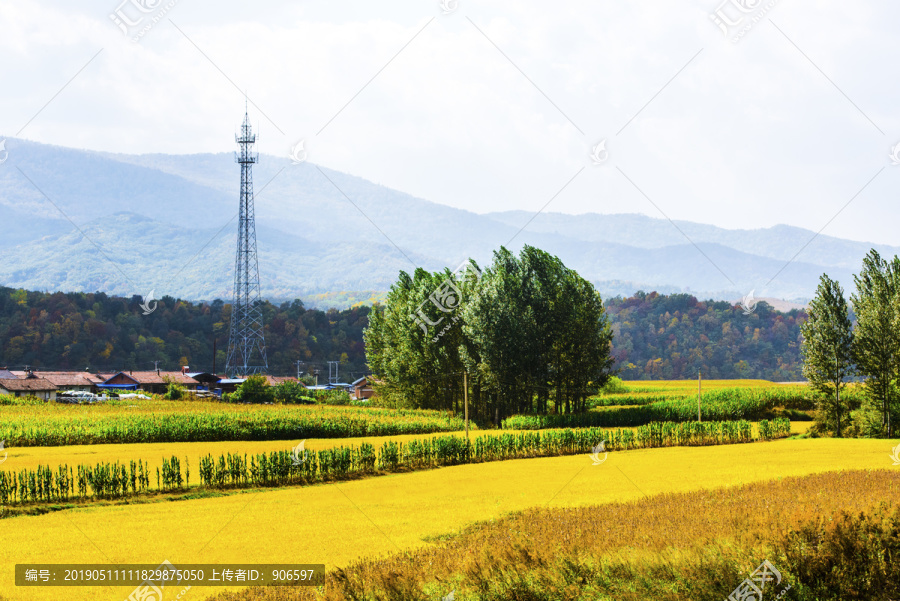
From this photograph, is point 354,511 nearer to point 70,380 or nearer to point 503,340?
point 503,340

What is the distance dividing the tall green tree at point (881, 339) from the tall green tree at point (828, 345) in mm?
1042

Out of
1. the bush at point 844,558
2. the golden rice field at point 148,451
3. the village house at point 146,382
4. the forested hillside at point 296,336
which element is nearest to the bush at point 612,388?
the forested hillside at point 296,336

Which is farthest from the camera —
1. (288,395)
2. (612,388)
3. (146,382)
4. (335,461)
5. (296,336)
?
(296,336)

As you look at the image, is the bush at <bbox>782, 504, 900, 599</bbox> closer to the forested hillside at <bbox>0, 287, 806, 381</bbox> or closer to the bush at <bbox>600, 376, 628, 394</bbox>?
the bush at <bbox>600, 376, 628, 394</bbox>

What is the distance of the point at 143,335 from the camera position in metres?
Answer: 141

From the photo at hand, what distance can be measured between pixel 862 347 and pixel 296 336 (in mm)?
116514

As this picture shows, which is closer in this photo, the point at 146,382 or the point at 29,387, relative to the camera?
the point at 29,387

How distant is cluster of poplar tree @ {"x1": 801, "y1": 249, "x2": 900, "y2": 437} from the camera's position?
5397cm

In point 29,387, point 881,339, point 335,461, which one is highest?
point 881,339

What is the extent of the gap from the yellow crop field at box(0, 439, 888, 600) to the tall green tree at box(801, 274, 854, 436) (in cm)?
1654

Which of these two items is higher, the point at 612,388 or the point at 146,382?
the point at 146,382

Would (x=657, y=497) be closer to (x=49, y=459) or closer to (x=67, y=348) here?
(x=49, y=459)

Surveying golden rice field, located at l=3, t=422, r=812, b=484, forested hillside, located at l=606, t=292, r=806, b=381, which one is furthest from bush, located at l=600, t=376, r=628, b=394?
forested hillside, located at l=606, t=292, r=806, b=381

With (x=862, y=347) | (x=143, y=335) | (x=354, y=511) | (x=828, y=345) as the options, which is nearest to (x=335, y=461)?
(x=354, y=511)
